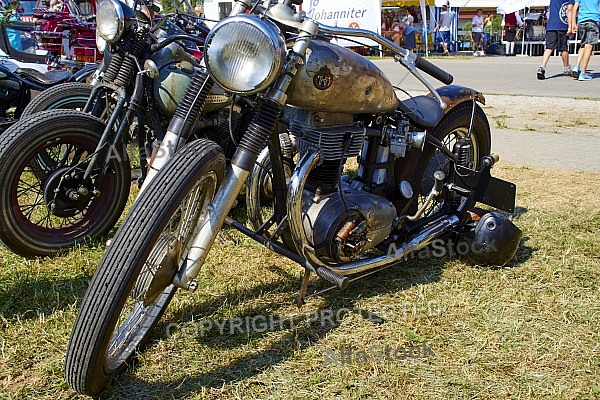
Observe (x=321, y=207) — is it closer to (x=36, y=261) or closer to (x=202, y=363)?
(x=202, y=363)

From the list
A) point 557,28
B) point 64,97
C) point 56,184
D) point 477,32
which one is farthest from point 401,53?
point 477,32

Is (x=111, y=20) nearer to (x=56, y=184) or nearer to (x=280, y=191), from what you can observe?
(x=56, y=184)

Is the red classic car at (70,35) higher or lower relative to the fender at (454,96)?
higher

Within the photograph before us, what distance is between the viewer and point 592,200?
14.6ft

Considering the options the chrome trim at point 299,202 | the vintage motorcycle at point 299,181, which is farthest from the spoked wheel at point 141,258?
the chrome trim at point 299,202

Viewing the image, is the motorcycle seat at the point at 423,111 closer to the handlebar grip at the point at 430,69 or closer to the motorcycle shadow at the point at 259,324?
the handlebar grip at the point at 430,69

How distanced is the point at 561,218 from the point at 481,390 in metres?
2.21

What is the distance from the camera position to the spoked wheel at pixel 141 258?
189 cm

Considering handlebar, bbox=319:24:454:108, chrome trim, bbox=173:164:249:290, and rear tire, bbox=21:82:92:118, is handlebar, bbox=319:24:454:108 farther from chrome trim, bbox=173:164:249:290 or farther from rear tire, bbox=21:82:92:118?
rear tire, bbox=21:82:92:118

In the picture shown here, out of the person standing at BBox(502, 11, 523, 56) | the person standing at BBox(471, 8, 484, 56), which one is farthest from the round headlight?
the person standing at BBox(471, 8, 484, 56)

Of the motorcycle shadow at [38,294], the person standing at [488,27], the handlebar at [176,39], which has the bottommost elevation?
the motorcycle shadow at [38,294]

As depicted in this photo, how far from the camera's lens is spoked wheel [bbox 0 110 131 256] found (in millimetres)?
3170

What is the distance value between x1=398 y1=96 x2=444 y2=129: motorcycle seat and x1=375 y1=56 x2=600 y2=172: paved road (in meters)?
0.18

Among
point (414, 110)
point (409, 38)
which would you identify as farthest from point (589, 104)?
point (409, 38)
